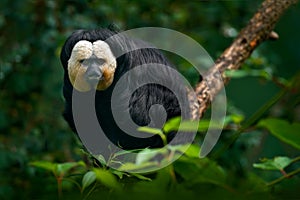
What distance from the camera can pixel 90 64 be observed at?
6.30 feet

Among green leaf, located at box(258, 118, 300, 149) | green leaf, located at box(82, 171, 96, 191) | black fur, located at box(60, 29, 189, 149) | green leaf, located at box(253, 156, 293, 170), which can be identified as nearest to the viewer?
green leaf, located at box(258, 118, 300, 149)

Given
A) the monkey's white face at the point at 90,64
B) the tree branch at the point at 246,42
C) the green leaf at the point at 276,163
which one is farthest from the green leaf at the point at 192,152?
the tree branch at the point at 246,42

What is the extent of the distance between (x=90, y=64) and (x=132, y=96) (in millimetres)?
221

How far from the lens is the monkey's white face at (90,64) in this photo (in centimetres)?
186

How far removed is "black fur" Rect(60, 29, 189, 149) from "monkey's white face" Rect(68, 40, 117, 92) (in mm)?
39

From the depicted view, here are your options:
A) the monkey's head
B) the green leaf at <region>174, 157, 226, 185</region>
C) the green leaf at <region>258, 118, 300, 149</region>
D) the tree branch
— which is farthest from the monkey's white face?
the green leaf at <region>258, 118, 300, 149</region>

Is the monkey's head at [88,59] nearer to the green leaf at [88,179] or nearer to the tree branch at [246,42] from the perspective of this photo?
the tree branch at [246,42]

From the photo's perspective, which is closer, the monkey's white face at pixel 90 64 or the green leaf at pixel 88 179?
the green leaf at pixel 88 179

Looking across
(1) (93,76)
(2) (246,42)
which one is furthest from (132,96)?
(2) (246,42)

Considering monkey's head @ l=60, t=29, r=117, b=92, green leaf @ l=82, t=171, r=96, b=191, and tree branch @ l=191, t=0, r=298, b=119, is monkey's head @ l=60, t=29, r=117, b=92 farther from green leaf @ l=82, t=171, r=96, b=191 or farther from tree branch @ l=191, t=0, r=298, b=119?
green leaf @ l=82, t=171, r=96, b=191

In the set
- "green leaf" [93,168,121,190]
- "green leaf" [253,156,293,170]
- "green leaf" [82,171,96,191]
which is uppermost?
"green leaf" [93,168,121,190]

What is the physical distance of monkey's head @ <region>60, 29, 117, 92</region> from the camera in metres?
1.87

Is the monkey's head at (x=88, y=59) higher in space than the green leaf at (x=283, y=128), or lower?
lower

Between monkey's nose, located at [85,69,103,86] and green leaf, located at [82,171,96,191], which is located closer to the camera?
green leaf, located at [82,171,96,191]
